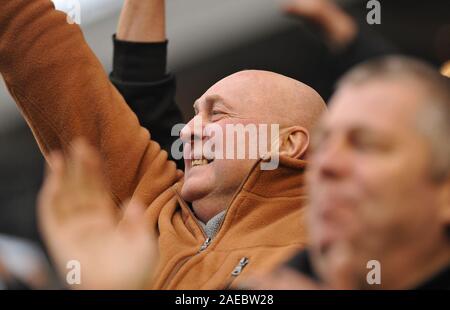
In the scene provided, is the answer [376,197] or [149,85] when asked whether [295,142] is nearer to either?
[149,85]

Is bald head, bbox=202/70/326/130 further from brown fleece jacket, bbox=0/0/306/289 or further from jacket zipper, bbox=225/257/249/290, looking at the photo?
jacket zipper, bbox=225/257/249/290

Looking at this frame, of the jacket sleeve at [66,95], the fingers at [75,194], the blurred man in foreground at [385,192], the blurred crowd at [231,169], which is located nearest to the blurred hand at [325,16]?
the blurred crowd at [231,169]

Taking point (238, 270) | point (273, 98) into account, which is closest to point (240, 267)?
point (238, 270)

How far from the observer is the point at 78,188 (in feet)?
3.44

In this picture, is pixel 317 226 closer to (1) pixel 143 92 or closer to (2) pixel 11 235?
(1) pixel 143 92

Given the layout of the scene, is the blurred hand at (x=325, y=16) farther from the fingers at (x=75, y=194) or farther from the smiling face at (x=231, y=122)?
the smiling face at (x=231, y=122)

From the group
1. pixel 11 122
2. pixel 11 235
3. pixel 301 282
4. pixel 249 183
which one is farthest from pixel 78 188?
pixel 11 122

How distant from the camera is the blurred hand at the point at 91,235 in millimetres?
976

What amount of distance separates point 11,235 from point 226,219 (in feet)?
3.83

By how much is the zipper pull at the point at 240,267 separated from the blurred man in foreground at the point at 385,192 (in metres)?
0.33

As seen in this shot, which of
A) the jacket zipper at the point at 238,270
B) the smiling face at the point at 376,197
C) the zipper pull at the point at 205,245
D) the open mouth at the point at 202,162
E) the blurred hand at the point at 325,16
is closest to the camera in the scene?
the smiling face at the point at 376,197

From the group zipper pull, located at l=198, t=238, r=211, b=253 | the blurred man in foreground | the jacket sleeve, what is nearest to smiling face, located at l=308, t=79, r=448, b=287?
the blurred man in foreground

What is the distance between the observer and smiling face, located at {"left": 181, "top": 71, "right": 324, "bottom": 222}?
1.57 meters

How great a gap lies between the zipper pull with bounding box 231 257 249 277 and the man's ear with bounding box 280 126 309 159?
26 cm
